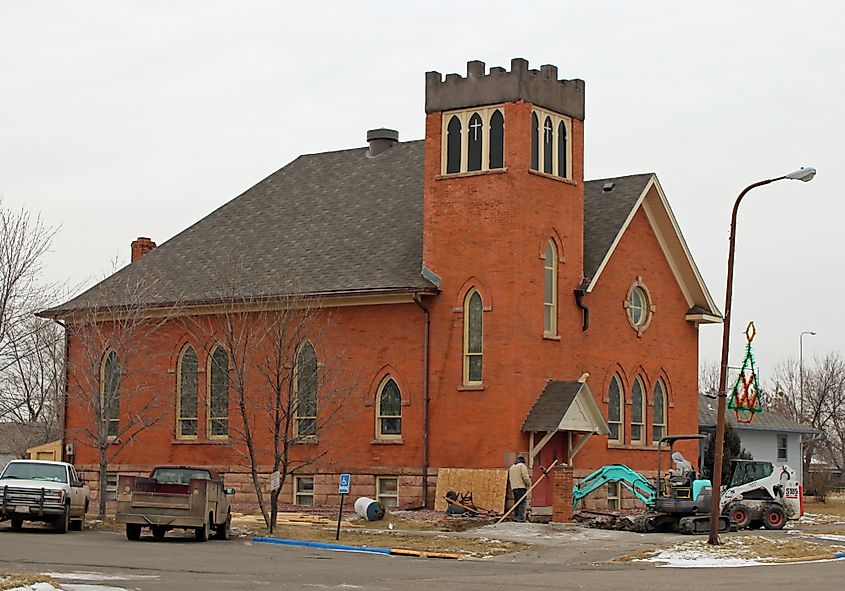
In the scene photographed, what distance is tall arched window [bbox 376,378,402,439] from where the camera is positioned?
39188 millimetres

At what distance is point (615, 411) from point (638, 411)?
1409mm

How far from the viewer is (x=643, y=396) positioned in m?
43.1

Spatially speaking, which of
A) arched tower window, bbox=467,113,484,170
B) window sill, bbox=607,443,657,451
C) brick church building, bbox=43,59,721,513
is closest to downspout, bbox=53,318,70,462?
brick church building, bbox=43,59,721,513

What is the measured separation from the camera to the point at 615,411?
41.8 m

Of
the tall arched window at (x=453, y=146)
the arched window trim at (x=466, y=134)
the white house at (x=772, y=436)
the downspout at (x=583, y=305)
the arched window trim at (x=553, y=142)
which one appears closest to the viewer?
the arched window trim at (x=466, y=134)

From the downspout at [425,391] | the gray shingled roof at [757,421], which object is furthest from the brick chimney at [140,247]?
the gray shingled roof at [757,421]

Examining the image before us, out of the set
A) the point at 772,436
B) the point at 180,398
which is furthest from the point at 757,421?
the point at 180,398

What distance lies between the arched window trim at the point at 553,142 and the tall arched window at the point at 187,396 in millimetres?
12450

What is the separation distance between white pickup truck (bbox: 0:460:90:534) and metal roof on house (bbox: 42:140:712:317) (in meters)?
7.90

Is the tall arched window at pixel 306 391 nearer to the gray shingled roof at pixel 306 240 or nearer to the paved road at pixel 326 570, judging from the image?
the gray shingled roof at pixel 306 240

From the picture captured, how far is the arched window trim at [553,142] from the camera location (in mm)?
38344

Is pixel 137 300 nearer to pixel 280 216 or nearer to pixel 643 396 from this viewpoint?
pixel 280 216

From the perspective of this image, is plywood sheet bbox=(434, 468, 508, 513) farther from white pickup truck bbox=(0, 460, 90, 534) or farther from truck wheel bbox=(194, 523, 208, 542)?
white pickup truck bbox=(0, 460, 90, 534)

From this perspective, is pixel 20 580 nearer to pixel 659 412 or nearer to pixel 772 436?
pixel 659 412
